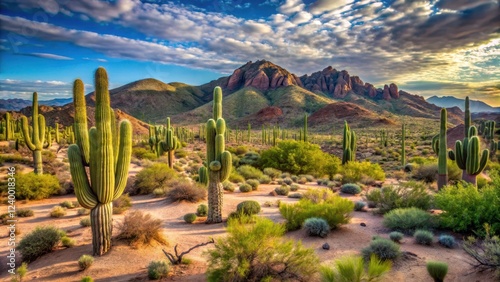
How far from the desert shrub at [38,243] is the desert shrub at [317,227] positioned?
7.00m

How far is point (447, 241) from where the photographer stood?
27.8 feet

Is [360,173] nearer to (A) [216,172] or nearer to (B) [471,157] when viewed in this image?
(B) [471,157]

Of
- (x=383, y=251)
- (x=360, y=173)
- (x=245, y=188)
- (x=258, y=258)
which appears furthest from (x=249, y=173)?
(x=258, y=258)

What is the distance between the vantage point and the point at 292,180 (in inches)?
814

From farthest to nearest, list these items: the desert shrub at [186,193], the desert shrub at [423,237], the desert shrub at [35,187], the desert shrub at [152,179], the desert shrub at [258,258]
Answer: the desert shrub at [152,179]
the desert shrub at [35,187]
the desert shrub at [186,193]
the desert shrub at [423,237]
the desert shrub at [258,258]

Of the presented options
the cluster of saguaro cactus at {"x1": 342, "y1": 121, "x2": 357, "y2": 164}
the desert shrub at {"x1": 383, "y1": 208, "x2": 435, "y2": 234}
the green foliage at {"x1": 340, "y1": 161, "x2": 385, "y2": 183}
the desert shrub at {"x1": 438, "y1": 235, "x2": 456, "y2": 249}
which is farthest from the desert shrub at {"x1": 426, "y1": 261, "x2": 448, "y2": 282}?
the cluster of saguaro cactus at {"x1": 342, "y1": 121, "x2": 357, "y2": 164}

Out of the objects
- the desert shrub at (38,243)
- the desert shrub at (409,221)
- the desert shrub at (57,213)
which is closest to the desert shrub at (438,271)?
the desert shrub at (409,221)

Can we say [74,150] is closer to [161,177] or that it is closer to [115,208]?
[115,208]

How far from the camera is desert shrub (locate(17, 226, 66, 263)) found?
8.52m

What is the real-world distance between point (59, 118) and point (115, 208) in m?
66.3

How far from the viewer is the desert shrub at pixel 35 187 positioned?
15148mm

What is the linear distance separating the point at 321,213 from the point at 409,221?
2572 millimetres

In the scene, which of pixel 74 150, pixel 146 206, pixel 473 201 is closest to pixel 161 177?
pixel 146 206

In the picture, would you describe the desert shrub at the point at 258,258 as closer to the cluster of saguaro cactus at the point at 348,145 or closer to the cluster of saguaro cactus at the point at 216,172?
the cluster of saguaro cactus at the point at 216,172
